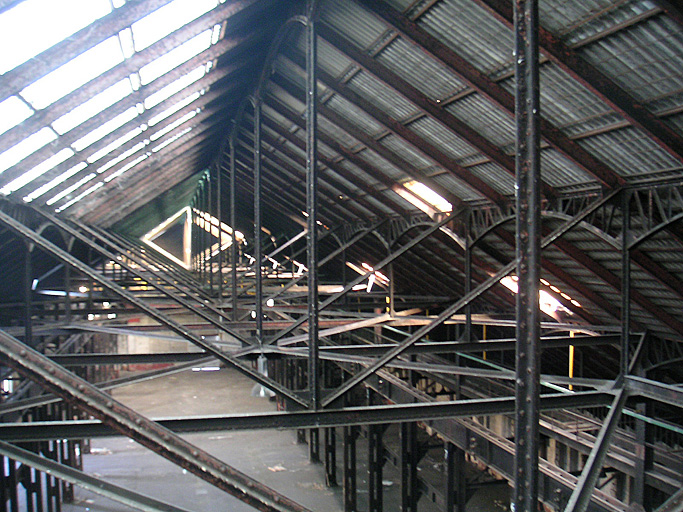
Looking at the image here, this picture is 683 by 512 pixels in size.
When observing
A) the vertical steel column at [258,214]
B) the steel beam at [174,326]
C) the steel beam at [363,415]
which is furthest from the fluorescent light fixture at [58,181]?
the steel beam at [363,415]

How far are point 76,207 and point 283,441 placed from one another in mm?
11698

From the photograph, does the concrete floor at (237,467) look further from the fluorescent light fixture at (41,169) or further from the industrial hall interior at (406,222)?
the fluorescent light fixture at (41,169)

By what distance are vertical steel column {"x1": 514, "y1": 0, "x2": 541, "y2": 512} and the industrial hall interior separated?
14 mm

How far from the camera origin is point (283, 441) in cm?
2255

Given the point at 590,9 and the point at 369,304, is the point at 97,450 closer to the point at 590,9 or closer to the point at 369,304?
the point at 369,304

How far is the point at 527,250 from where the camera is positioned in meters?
3.92

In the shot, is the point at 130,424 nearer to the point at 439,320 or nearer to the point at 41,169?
the point at 439,320

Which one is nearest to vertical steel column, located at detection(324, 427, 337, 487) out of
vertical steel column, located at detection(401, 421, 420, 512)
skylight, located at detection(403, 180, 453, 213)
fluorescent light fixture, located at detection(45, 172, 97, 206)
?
vertical steel column, located at detection(401, 421, 420, 512)

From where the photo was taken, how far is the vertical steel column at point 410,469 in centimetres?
1322

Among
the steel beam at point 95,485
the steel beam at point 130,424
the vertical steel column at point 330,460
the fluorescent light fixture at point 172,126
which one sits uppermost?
the fluorescent light fixture at point 172,126

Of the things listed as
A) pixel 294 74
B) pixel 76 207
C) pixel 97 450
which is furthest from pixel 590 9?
pixel 97 450

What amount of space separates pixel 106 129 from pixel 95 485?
840 cm

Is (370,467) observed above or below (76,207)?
below

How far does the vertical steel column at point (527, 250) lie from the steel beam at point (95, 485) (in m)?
2.38
